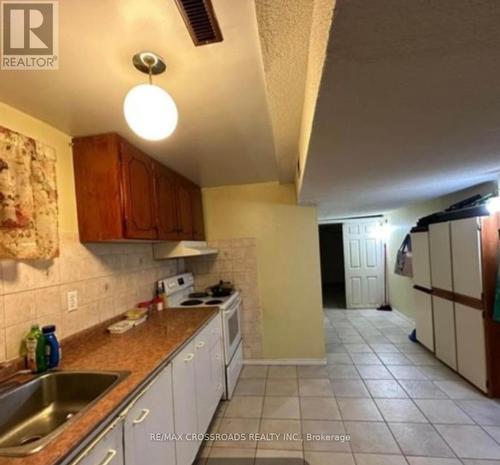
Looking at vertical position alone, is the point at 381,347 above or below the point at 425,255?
below

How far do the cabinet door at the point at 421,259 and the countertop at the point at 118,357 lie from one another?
253 centimetres

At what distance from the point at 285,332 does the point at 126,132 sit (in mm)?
2714

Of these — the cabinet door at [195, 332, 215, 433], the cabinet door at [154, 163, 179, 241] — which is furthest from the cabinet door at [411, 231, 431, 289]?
the cabinet door at [154, 163, 179, 241]

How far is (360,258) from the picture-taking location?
6160mm

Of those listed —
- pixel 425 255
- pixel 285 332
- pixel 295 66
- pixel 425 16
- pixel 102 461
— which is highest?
pixel 295 66

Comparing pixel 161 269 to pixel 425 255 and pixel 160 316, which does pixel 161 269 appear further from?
pixel 425 255

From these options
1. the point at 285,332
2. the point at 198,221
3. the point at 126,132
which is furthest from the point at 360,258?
the point at 126,132

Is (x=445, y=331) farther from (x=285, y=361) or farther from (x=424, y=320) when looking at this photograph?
(x=285, y=361)

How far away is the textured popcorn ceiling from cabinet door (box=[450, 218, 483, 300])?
198cm

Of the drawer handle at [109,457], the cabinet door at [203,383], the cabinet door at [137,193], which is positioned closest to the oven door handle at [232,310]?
the cabinet door at [203,383]

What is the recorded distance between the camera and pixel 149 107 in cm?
117

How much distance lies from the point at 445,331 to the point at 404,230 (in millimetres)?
2340

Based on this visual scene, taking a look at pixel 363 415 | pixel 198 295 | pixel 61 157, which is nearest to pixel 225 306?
pixel 198 295

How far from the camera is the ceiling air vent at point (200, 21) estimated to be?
92cm
